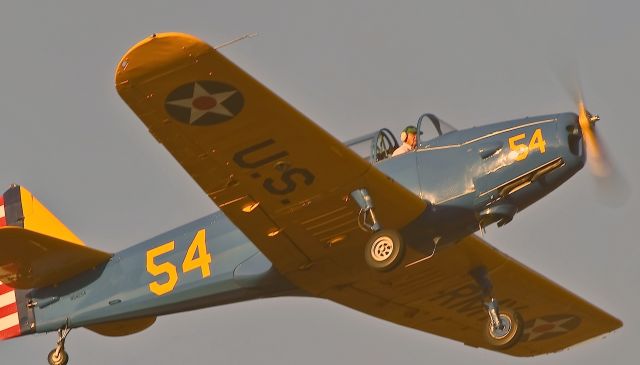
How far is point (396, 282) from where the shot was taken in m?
18.4

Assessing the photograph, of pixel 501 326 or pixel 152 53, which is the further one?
pixel 501 326

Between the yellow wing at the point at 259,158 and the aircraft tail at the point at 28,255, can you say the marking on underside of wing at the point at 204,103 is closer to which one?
the yellow wing at the point at 259,158

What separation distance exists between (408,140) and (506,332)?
9.29ft

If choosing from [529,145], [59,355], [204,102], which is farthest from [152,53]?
[59,355]

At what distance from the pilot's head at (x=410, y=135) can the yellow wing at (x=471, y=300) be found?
1648 millimetres

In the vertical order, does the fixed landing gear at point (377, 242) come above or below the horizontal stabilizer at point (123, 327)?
above

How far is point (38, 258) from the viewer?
58.9 feet

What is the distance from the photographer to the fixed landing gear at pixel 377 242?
15781 mm

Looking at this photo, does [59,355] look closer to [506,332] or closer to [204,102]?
[204,102]

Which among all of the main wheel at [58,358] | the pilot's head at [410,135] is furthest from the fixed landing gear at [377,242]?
the main wheel at [58,358]

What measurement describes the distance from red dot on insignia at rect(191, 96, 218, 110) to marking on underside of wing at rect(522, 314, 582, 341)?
7343 mm

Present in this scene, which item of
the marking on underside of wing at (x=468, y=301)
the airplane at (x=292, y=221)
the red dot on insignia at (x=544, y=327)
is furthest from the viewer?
the red dot on insignia at (x=544, y=327)

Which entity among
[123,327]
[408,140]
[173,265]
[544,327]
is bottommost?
[544,327]

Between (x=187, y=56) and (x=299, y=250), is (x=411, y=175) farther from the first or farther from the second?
(x=187, y=56)
